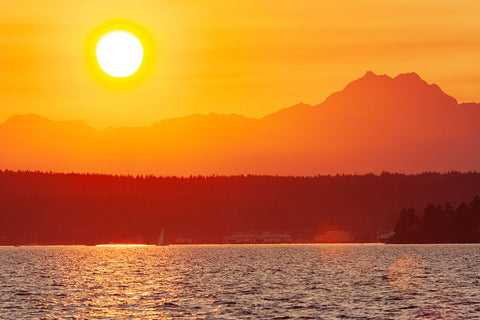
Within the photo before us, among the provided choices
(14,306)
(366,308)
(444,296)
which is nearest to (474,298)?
(444,296)

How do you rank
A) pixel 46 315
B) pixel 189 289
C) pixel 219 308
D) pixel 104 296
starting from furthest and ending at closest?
pixel 189 289, pixel 104 296, pixel 219 308, pixel 46 315

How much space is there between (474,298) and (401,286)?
23.0 m

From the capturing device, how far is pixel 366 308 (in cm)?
11900

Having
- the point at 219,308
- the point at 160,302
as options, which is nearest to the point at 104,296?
the point at 160,302

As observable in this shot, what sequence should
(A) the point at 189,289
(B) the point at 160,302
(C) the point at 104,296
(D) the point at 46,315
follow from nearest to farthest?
A: (D) the point at 46,315 → (B) the point at 160,302 → (C) the point at 104,296 → (A) the point at 189,289

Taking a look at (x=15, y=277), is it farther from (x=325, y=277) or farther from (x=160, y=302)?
(x=160, y=302)

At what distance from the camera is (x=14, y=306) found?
124 metres

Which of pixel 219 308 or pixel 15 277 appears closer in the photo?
pixel 219 308

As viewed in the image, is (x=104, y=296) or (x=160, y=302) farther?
(x=104, y=296)

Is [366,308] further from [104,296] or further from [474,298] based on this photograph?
[104,296]

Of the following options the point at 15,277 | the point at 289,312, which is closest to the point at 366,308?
the point at 289,312

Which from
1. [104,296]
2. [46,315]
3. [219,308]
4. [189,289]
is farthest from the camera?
[189,289]

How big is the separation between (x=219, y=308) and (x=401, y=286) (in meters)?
43.9

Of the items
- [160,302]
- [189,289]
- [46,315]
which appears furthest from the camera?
[189,289]
